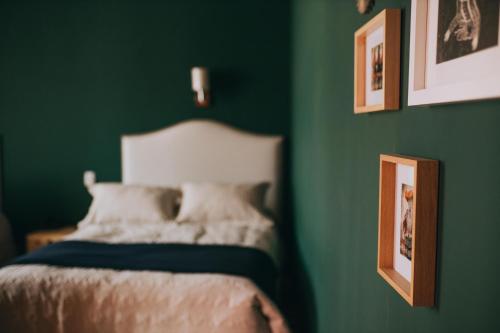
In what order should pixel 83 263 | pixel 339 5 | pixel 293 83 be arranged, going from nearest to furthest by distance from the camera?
pixel 339 5, pixel 83 263, pixel 293 83

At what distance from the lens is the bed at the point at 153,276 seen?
2068 mm

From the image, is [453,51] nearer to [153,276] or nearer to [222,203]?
[153,276]

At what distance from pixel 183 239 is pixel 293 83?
1672 mm

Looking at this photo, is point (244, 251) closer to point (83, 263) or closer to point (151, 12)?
point (83, 263)

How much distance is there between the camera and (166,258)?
7.82 feet

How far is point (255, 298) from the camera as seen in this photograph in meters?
2.08

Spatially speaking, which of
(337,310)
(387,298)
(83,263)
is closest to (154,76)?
(83,263)

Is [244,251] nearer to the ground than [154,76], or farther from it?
nearer to the ground

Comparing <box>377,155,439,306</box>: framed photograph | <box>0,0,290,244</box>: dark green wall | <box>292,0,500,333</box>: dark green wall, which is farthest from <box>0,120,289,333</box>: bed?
<box>377,155,439,306</box>: framed photograph

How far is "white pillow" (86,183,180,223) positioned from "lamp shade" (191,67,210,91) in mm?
938

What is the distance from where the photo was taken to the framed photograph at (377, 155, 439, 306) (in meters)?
0.87

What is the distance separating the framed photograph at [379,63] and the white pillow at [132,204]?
93.2 inches

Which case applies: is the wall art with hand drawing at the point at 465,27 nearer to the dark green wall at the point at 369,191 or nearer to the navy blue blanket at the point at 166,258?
the dark green wall at the point at 369,191

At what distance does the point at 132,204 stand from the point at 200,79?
1.21m
